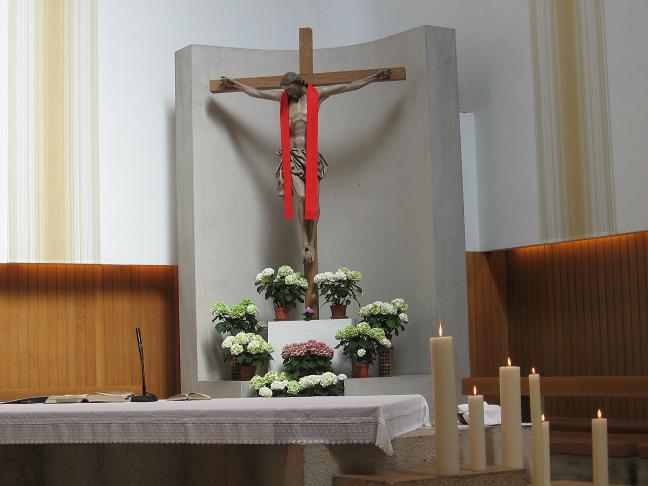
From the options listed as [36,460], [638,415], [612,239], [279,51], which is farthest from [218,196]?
[36,460]

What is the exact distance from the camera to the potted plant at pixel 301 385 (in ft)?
24.3

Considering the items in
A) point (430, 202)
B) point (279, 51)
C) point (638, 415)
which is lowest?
point (638, 415)

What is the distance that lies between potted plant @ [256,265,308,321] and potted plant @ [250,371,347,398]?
2.41ft

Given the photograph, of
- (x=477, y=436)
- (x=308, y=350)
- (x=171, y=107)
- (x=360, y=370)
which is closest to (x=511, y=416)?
(x=477, y=436)

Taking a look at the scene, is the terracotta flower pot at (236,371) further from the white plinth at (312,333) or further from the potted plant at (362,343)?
the potted plant at (362,343)

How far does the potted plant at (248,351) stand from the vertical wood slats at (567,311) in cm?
219

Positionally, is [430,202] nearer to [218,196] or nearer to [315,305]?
[315,305]

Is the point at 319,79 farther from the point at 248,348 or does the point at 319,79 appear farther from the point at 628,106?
the point at 628,106

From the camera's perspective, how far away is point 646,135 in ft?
24.8

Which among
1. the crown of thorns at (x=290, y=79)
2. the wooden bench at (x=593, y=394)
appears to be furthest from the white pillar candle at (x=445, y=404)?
the crown of thorns at (x=290, y=79)

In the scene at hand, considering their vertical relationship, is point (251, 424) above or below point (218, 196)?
below

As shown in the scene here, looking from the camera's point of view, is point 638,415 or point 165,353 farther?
point 165,353

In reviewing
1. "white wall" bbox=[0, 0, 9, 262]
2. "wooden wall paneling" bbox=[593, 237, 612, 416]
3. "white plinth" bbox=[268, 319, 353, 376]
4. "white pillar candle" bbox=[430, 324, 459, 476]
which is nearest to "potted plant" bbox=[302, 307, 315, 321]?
"white plinth" bbox=[268, 319, 353, 376]

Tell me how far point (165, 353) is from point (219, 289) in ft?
3.17
